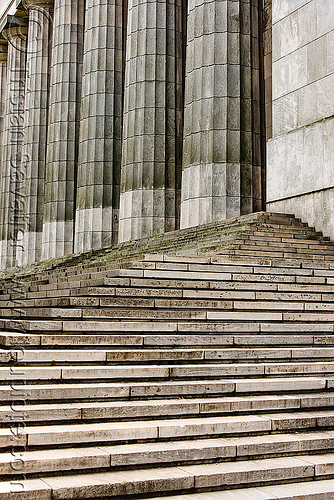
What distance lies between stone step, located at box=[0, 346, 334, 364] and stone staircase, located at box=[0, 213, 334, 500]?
0.01m

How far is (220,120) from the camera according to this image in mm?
19891

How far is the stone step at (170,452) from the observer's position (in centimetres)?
589

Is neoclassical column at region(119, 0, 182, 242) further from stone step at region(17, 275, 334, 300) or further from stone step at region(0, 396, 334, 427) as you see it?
stone step at region(0, 396, 334, 427)

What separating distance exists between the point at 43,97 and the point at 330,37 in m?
20.2

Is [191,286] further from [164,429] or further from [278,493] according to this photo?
[278,493]

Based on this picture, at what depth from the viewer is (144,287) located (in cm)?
1019

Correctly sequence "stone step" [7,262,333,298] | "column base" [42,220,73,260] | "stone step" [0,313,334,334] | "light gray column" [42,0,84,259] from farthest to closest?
1. "light gray column" [42,0,84,259]
2. "column base" [42,220,73,260]
3. "stone step" [7,262,333,298]
4. "stone step" [0,313,334,334]

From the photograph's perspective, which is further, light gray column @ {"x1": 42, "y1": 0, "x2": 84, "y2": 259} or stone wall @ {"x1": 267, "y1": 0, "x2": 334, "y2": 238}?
light gray column @ {"x1": 42, "y1": 0, "x2": 84, "y2": 259}

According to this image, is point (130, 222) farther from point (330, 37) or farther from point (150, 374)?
point (150, 374)

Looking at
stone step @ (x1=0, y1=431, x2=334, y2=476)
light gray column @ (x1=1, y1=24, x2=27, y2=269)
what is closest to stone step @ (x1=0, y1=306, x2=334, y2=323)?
stone step @ (x1=0, y1=431, x2=334, y2=476)

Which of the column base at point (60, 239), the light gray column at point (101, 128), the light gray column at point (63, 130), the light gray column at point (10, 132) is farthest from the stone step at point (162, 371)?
the light gray column at point (10, 132)

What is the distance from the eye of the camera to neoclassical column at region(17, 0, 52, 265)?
3372cm

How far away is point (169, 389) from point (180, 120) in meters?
16.9

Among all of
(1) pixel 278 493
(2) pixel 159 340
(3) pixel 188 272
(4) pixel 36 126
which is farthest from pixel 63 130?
(1) pixel 278 493
